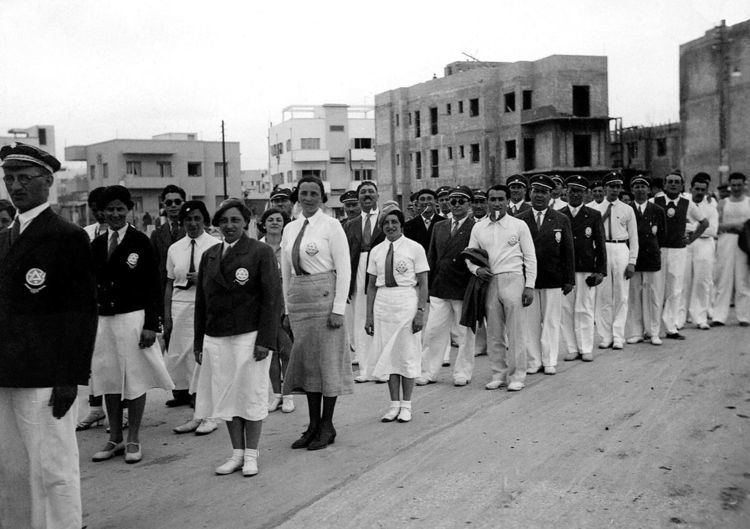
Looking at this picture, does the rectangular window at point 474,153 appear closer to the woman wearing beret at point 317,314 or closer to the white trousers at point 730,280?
the white trousers at point 730,280

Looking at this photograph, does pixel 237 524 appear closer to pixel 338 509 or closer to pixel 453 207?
pixel 338 509

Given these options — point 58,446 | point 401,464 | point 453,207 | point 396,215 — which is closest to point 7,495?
point 58,446

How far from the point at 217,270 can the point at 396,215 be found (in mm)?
2614

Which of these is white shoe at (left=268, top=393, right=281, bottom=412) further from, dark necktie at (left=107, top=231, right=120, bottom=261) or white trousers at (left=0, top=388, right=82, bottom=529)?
white trousers at (left=0, top=388, right=82, bottom=529)

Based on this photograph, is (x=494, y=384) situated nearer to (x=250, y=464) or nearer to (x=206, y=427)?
(x=206, y=427)

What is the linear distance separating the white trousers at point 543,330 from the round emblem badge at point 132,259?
5211 millimetres

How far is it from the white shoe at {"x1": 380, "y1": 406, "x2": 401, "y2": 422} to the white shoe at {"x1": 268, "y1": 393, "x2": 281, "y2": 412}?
143cm

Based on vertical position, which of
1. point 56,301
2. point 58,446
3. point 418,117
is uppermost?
point 418,117

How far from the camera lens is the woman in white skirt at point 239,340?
6.20 meters

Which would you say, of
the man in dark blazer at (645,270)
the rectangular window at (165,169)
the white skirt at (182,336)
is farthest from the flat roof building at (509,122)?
the white skirt at (182,336)

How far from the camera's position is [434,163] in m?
56.0

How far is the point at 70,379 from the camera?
4.53 m

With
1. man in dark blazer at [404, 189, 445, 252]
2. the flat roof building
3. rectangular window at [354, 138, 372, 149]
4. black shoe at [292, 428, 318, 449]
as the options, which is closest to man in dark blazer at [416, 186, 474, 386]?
man in dark blazer at [404, 189, 445, 252]

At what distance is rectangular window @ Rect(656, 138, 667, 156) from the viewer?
50625 mm
